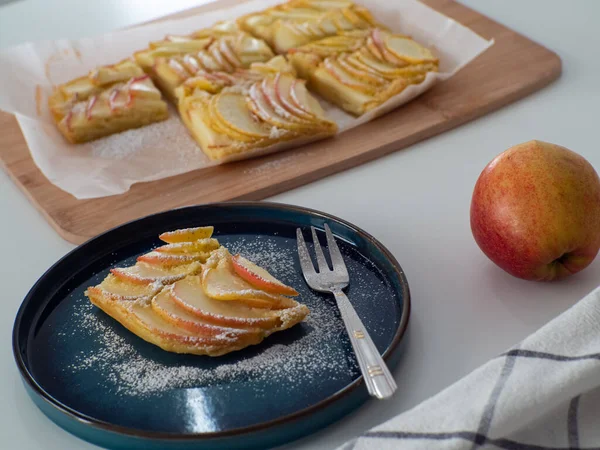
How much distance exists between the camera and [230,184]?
1761 mm

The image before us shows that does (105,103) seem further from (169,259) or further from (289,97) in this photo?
(169,259)

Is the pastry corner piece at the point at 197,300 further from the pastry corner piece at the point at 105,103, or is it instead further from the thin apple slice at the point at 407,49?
the thin apple slice at the point at 407,49

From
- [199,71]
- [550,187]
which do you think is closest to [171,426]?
[550,187]

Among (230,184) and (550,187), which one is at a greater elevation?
(550,187)

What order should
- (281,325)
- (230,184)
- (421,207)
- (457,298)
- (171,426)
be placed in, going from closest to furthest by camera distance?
(171,426) → (281,325) → (457,298) → (421,207) → (230,184)

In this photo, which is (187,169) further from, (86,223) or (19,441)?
(19,441)

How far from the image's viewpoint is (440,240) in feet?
4.90

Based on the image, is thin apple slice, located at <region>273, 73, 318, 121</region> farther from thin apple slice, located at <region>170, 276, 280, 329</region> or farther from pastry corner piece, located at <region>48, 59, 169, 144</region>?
thin apple slice, located at <region>170, 276, 280, 329</region>

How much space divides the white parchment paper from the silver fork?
0.58 metres

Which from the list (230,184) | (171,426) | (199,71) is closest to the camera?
(171,426)

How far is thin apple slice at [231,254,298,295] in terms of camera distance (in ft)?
4.02

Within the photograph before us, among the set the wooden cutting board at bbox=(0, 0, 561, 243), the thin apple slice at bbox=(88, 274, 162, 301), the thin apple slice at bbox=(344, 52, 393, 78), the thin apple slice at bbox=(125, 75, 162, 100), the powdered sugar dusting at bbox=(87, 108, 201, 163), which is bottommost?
the powdered sugar dusting at bbox=(87, 108, 201, 163)

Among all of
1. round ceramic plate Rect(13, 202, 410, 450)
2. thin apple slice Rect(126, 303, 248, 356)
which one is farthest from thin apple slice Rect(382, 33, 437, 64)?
thin apple slice Rect(126, 303, 248, 356)

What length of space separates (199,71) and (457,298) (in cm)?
115
